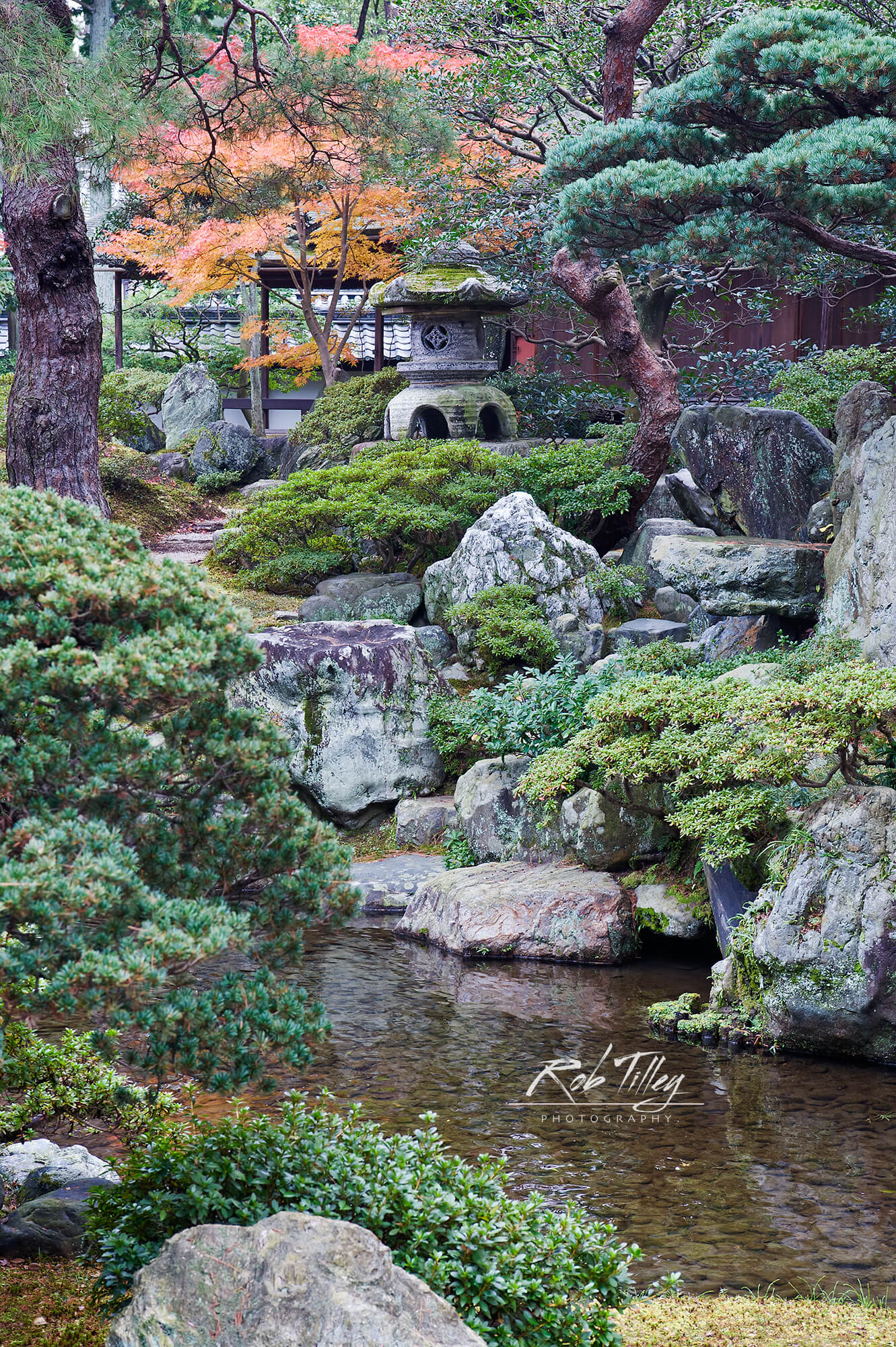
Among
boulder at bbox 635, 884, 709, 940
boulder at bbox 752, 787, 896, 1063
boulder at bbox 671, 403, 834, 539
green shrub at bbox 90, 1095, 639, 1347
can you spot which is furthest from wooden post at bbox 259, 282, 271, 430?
green shrub at bbox 90, 1095, 639, 1347

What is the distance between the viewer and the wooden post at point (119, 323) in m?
27.3

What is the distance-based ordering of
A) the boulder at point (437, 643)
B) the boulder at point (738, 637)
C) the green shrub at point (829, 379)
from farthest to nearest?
the green shrub at point (829, 379), the boulder at point (437, 643), the boulder at point (738, 637)

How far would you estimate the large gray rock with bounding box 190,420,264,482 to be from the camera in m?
24.0

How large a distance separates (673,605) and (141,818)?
9.88 meters

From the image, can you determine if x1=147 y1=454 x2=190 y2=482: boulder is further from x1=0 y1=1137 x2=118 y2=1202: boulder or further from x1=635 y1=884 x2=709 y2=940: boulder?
x1=0 y1=1137 x2=118 y2=1202: boulder

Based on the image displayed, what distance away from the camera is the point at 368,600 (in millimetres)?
13391

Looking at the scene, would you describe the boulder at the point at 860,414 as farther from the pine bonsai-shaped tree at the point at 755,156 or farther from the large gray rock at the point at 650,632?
the large gray rock at the point at 650,632

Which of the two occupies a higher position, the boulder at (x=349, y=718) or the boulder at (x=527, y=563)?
the boulder at (x=527, y=563)

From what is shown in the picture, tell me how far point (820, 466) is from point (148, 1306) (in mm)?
10101

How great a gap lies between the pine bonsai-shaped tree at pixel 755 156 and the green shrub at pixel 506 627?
13.5 feet

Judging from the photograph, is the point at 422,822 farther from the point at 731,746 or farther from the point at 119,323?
the point at 119,323

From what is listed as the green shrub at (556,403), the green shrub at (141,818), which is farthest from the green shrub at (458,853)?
the green shrub at (556,403)

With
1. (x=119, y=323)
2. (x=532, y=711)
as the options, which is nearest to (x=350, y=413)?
(x=532, y=711)

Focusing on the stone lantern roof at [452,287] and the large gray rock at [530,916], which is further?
the stone lantern roof at [452,287]
